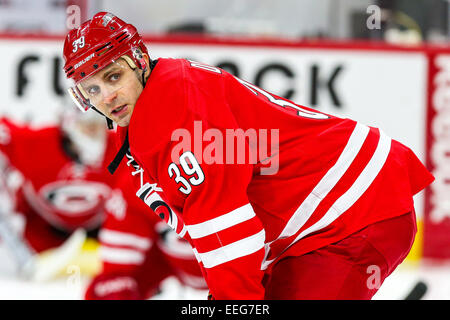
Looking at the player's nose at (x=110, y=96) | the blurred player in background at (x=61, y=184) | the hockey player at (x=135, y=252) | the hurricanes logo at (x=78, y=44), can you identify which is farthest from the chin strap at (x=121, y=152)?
the blurred player in background at (x=61, y=184)

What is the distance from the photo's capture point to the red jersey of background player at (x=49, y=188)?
4.01m

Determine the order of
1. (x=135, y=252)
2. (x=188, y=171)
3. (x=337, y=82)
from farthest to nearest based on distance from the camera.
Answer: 1. (x=337, y=82)
2. (x=135, y=252)
3. (x=188, y=171)

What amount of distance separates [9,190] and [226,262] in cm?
255

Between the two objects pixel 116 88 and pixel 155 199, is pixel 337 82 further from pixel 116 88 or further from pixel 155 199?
pixel 116 88

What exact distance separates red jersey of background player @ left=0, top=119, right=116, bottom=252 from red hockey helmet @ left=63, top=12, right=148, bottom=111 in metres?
2.27

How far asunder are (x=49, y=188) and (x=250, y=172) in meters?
2.50

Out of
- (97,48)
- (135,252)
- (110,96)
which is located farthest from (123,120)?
(135,252)

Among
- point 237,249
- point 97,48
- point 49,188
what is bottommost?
point 49,188

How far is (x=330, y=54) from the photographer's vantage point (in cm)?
422

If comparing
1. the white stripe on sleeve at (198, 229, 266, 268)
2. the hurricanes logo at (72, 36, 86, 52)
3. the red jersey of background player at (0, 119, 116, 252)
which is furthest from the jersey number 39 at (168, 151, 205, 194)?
the red jersey of background player at (0, 119, 116, 252)

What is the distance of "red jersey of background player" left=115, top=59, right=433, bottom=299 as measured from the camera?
167 cm

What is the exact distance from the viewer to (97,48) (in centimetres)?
172
